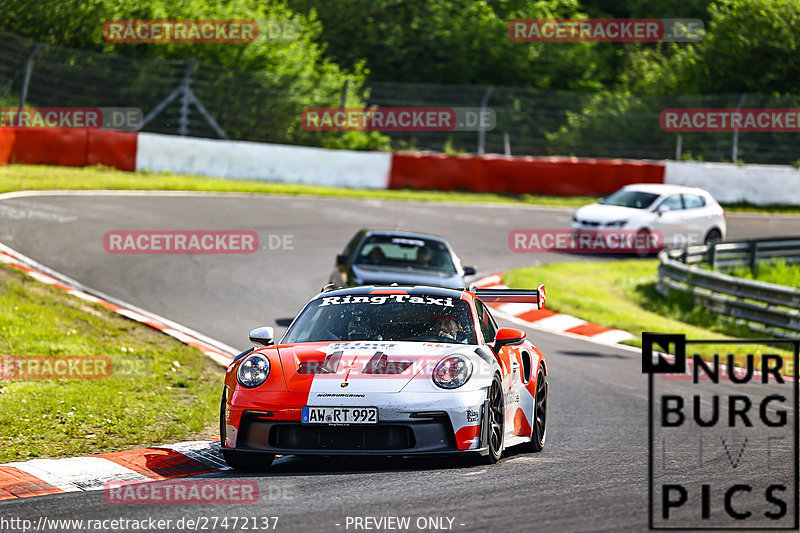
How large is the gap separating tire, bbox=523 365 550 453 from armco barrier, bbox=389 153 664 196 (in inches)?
850

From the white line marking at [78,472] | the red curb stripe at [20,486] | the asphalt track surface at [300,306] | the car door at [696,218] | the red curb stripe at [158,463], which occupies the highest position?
the car door at [696,218]

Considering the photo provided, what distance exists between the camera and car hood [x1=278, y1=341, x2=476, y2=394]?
→ 7.15 meters

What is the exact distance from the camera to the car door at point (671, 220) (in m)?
24.7

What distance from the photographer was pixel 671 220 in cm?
2478

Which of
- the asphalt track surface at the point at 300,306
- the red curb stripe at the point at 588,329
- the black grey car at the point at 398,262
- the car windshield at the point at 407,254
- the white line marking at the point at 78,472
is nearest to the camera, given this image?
the asphalt track surface at the point at 300,306

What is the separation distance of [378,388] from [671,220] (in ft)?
61.4

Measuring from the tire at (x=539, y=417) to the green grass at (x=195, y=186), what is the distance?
53.9 ft

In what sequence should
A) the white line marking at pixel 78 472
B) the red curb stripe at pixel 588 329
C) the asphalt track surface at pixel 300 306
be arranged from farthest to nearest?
the red curb stripe at pixel 588 329 < the white line marking at pixel 78 472 < the asphalt track surface at pixel 300 306

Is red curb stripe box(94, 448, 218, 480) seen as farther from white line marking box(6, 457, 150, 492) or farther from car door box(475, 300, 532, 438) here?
car door box(475, 300, 532, 438)

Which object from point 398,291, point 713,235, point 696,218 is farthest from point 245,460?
point 713,235

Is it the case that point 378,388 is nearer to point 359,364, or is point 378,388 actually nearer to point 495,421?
point 359,364

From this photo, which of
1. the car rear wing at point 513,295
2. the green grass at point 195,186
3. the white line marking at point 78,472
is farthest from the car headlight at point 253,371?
the green grass at point 195,186

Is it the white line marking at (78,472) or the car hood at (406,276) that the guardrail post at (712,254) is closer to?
the car hood at (406,276)

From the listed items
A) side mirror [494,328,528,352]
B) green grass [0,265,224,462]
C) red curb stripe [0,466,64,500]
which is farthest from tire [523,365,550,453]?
red curb stripe [0,466,64,500]
